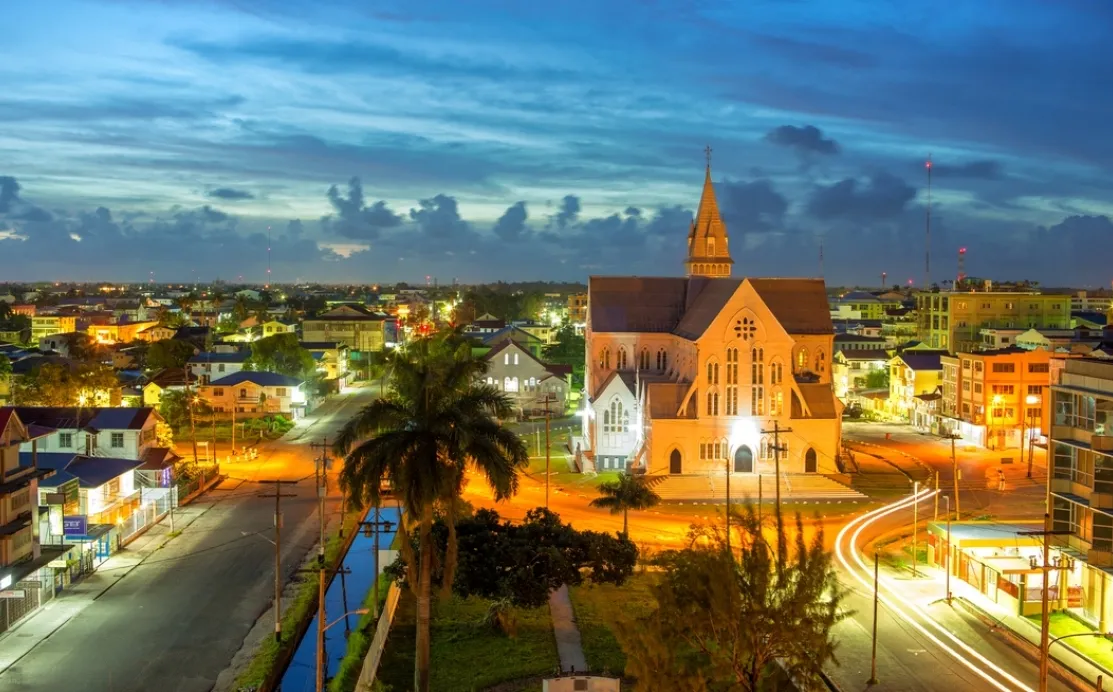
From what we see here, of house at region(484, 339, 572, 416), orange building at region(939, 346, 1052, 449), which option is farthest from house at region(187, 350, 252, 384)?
orange building at region(939, 346, 1052, 449)

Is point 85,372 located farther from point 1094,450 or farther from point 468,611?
point 1094,450

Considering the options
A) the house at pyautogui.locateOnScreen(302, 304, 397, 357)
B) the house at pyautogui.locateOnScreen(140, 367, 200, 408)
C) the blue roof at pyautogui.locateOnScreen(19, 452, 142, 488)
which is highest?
the house at pyautogui.locateOnScreen(302, 304, 397, 357)

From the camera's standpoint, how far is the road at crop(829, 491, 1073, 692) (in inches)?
1133

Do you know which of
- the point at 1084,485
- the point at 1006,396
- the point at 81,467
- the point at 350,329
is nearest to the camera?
the point at 1084,485

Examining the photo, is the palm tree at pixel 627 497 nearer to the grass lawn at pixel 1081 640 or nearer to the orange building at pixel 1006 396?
the grass lawn at pixel 1081 640

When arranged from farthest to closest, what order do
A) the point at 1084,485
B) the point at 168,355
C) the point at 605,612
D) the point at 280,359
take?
1. the point at 168,355
2. the point at 280,359
3. the point at 605,612
4. the point at 1084,485

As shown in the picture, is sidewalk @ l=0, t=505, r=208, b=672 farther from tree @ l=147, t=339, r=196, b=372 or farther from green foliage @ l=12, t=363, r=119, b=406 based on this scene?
tree @ l=147, t=339, r=196, b=372

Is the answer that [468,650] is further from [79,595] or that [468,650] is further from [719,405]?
[719,405]

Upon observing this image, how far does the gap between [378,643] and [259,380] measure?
57533 millimetres

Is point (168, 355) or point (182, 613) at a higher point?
point (168, 355)

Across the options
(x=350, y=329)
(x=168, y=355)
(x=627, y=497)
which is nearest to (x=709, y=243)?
(x=627, y=497)

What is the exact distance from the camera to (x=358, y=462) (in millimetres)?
26984

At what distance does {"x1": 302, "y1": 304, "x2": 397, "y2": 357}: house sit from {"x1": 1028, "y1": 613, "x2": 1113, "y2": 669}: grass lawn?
377ft

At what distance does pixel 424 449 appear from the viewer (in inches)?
1054
